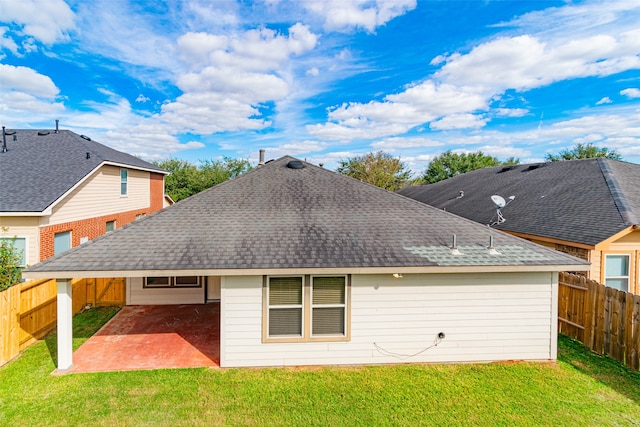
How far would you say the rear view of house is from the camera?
650cm

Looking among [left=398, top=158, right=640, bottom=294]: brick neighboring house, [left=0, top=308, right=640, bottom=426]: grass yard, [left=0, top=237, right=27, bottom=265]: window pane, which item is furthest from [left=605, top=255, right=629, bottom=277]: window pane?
[left=0, top=237, right=27, bottom=265]: window pane

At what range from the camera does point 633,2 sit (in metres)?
10.3

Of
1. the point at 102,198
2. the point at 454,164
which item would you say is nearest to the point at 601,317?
the point at 102,198

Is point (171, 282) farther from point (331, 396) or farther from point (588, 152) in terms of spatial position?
point (588, 152)

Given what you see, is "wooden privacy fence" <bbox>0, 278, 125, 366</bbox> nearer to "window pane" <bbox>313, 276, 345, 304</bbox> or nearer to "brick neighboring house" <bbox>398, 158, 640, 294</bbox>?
"window pane" <bbox>313, 276, 345, 304</bbox>

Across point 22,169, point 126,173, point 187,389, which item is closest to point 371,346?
point 187,389

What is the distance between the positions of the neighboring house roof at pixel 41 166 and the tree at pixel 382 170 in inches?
1442

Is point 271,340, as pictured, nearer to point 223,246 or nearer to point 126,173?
point 223,246

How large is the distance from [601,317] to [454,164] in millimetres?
49403

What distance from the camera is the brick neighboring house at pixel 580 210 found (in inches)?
349

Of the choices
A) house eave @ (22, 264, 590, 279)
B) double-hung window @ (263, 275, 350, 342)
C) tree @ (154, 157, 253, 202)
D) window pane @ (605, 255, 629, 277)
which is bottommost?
double-hung window @ (263, 275, 350, 342)

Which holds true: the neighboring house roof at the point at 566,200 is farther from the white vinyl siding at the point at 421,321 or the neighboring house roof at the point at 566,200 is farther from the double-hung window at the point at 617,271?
the white vinyl siding at the point at 421,321

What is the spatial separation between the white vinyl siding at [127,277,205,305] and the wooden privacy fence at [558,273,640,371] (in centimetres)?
1143

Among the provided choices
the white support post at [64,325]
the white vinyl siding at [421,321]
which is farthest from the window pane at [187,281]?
the white vinyl siding at [421,321]
